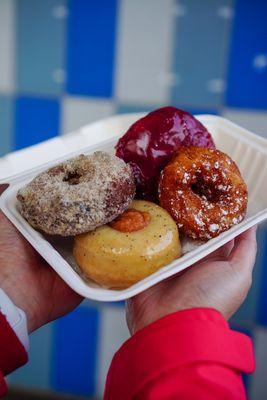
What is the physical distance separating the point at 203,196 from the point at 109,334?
877 millimetres

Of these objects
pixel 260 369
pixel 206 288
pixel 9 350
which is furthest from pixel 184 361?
pixel 260 369

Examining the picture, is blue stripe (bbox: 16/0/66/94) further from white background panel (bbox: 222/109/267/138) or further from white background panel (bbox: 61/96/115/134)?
white background panel (bbox: 222/109/267/138)

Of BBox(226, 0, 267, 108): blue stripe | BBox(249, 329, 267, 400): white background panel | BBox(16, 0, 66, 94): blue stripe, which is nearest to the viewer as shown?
BBox(226, 0, 267, 108): blue stripe

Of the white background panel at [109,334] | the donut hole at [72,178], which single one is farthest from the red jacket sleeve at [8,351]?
the white background panel at [109,334]

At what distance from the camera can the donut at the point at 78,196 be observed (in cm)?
93

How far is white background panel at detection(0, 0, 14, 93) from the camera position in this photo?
163 centimetres

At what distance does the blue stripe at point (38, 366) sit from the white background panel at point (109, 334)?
159 millimetres

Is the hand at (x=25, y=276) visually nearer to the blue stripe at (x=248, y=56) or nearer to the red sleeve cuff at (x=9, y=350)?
the red sleeve cuff at (x=9, y=350)

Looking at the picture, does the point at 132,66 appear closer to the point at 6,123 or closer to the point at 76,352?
the point at 6,123

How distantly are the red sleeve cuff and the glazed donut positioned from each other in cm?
31

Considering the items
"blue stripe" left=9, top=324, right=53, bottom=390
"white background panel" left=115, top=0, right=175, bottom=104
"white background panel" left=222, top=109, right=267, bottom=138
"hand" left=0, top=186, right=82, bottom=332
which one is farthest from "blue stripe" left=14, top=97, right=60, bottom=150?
"hand" left=0, top=186, right=82, bottom=332

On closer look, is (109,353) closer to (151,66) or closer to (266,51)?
(151,66)

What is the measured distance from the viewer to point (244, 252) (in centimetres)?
100

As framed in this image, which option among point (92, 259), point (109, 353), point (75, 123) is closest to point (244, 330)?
point (109, 353)
